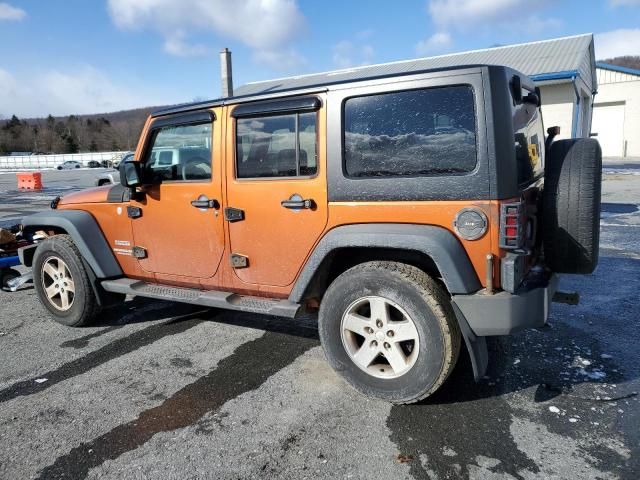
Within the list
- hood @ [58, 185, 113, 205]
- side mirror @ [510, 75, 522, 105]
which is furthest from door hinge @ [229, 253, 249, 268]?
side mirror @ [510, 75, 522, 105]

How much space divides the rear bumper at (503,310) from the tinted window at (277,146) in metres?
1.32

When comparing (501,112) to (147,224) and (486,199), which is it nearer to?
(486,199)

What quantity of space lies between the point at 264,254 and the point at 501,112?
5.99 feet

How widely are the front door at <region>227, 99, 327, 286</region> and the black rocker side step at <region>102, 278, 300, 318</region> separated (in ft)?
0.50

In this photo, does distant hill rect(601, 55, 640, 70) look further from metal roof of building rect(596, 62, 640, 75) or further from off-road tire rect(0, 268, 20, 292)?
off-road tire rect(0, 268, 20, 292)

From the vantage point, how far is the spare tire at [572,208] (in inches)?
114

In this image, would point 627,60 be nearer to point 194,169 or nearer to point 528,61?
point 528,61

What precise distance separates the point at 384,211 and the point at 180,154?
6.08ft

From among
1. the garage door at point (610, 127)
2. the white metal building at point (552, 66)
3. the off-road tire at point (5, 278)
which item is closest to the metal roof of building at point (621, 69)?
the garage door at point (610, 127)

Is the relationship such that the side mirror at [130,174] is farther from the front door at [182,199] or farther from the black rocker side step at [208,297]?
the black rocker side step at [208,297]

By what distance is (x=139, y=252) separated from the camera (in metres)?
4.20

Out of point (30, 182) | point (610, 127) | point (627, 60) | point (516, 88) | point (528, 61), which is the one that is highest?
point (627, 60)

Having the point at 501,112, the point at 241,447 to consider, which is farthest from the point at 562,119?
the point at 241,447

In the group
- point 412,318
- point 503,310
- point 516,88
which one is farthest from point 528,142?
point 412,318
